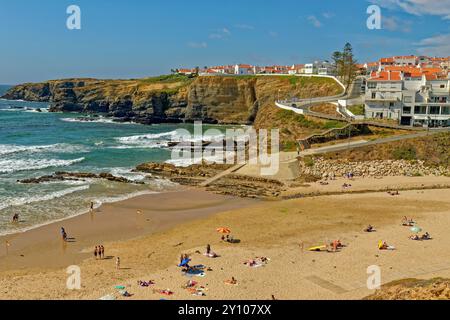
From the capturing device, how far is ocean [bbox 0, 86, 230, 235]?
94.7ft

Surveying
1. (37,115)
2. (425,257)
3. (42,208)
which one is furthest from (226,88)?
(425,257)

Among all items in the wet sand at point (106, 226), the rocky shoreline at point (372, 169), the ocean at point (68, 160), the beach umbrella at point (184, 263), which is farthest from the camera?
the rocky shoreline at point (372, 169)

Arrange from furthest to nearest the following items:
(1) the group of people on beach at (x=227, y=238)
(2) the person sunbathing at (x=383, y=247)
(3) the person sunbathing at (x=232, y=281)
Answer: (1) the group of people on beach at (x=227, y=238)
(2) the person sunbathing at (x=383, y=247)
(3) the person sunbathing at (x=232, y=281)

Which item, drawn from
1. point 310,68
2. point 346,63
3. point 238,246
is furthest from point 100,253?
point 310,68

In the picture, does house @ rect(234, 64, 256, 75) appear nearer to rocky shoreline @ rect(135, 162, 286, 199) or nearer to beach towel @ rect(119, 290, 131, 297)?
rocky shoreline @ rect(135, 162, 286, 199)

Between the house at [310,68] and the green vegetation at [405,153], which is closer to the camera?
the green vegetation at [405,153]

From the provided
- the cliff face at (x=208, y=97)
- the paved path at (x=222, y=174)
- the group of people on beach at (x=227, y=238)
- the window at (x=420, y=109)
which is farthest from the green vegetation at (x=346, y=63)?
the group of people on beach at (x=227, y=238)

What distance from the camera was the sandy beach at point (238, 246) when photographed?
16.9 meters

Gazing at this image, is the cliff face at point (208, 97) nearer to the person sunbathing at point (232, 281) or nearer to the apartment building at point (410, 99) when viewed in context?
the apartment building at point (410, 99)

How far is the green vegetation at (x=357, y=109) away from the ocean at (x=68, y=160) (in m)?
24.3

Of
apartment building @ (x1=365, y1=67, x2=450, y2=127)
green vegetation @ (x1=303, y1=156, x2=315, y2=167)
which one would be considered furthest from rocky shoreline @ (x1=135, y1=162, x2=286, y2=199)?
apartment building @ (x1=365, y1=67, x2=450, y2=127)

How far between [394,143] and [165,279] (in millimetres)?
30566

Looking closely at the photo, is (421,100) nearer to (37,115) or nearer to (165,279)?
(165,279)

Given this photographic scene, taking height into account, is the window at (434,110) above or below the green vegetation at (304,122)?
above
